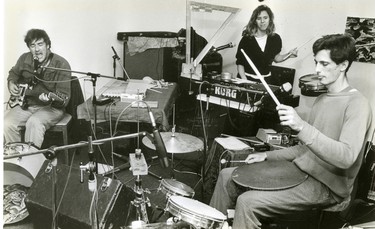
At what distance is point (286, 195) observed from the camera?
2.13 meters

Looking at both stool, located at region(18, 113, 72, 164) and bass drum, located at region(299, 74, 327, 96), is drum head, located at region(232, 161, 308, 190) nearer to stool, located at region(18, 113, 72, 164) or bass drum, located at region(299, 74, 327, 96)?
bass drum, located at region(299, 74, 327, 96)

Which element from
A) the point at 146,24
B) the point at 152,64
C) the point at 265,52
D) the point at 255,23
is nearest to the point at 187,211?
the point at 265,52

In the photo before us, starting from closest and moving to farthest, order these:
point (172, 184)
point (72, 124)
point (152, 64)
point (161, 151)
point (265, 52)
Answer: point (161, 151), point (172, 184), point (72, 124), point (265, 52), point (152, 64)

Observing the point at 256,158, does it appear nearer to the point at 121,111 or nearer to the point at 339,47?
the point at 339,47

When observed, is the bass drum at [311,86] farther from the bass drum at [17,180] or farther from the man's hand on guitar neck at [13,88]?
the man's hand on guitar neck at [13,88]

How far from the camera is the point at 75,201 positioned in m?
2.33

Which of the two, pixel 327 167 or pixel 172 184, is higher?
pixel 327 167

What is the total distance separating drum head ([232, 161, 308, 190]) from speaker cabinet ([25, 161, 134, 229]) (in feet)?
2.53

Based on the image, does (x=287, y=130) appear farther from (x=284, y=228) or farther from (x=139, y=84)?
(x=139, y=84)

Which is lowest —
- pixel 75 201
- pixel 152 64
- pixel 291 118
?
pixel 75 201

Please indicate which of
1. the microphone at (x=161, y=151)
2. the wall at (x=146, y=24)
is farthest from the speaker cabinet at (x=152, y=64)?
the microphone at (x=161, y=151)

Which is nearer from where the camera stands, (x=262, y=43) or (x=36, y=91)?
(x=36, y=91)

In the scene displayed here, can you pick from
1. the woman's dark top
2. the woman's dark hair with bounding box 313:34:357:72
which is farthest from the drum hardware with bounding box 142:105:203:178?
the woman's dark top

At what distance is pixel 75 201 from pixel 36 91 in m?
1.42
